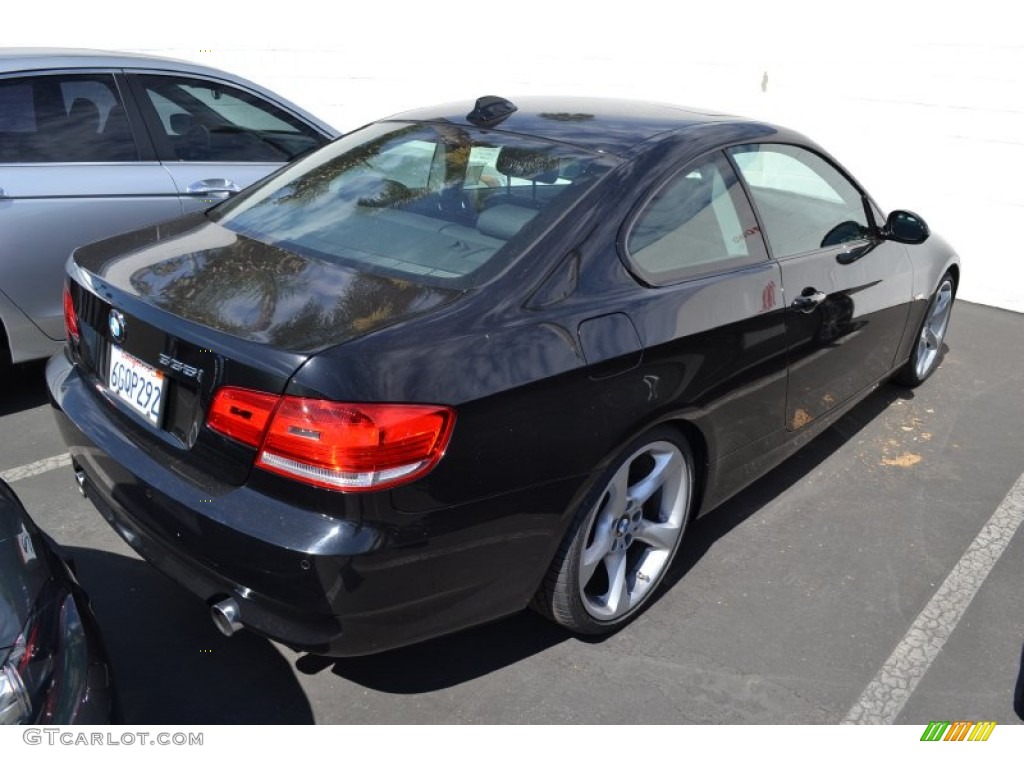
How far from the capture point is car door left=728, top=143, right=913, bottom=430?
350 centimetres

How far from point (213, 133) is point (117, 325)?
261cm

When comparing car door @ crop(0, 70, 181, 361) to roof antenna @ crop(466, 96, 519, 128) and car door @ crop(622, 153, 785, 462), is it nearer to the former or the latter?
roof antenna @ crop(466, 96, 519, 128)

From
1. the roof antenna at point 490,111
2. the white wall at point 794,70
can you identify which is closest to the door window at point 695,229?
the roof antenna at point 490,111

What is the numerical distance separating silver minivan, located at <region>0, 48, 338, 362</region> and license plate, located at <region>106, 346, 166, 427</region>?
184cm

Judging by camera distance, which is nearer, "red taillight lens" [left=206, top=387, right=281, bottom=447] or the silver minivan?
"red taillight lens" [left=206, top=387, right=281, bottom=447]

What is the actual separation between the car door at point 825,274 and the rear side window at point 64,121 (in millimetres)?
2977

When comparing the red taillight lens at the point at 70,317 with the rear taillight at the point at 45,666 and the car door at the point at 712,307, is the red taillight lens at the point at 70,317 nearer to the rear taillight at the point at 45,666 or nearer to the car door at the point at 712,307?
the rear taillight at the point at 45,666

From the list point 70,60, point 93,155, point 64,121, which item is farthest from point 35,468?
point 70,60

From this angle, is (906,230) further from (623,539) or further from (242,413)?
(242,413)

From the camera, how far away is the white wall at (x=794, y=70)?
21.1 feet

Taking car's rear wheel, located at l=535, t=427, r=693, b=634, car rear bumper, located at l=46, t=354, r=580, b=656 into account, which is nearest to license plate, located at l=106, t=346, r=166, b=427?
car rear bumper, located at l=46, t=354, r=580, b=656

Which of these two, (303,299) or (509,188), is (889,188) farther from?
(303,299)

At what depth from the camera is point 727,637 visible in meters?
3.12

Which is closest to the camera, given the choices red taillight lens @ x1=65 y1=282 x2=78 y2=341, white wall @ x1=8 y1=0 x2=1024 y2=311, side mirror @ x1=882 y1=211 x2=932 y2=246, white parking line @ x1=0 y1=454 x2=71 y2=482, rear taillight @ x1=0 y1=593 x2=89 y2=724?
rear taillight @ x1=0 y1=593 x2=89 y2=724
